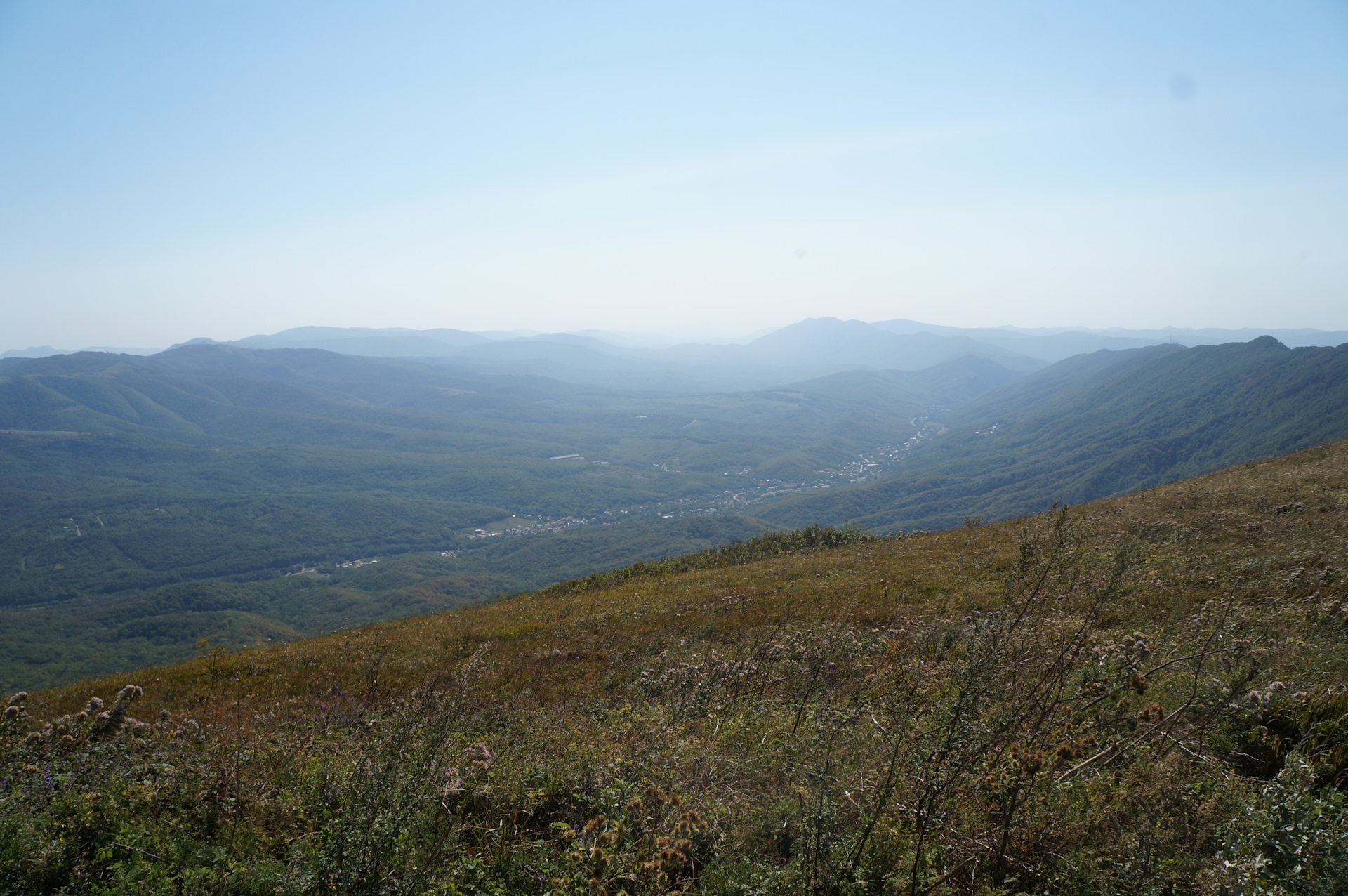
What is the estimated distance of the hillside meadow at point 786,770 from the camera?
4172 millimetres

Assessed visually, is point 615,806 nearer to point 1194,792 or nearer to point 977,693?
point 977,693

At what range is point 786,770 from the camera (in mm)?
5523

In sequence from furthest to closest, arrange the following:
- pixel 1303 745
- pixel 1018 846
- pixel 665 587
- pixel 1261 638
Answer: pixel 665 587 < pixel 1261 638 < pixel 1303 745 < pixel 1018 846

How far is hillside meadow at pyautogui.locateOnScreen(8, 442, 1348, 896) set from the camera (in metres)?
4.17

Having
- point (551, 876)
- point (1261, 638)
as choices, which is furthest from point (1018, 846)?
point (1261, 638)

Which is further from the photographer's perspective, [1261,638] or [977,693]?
[1261,638]

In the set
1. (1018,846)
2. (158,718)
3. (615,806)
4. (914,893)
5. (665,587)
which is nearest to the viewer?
(914,893)

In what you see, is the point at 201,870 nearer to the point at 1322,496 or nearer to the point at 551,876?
the point at 551,876

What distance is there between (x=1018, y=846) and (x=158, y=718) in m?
12.5

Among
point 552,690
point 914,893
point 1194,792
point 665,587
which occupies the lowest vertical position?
point 665,587

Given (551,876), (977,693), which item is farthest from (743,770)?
(977,693)

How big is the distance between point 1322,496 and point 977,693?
1946 centimetres

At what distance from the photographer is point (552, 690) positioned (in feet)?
35.1

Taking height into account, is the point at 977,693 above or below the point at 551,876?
above
